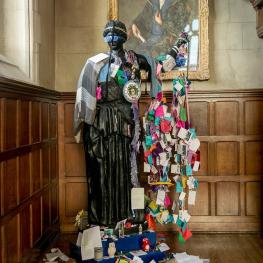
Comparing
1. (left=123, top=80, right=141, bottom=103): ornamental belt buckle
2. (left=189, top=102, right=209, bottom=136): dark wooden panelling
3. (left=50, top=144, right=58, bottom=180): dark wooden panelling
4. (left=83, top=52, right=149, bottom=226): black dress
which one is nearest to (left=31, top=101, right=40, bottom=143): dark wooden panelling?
(left=83, top=52, right=149, bottom=226): black dress

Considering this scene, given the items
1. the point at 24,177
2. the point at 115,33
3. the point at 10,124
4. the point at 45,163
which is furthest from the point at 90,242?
the point at 115,33

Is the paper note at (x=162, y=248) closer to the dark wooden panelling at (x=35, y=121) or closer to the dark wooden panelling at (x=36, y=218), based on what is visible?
the dark wooden panelling at (x=36, y=218)

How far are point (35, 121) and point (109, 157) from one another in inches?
25.0

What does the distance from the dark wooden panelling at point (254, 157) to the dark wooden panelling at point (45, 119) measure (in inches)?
76.5

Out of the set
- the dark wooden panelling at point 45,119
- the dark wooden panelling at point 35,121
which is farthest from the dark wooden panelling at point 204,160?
the dark wooden panelling at point 35,121

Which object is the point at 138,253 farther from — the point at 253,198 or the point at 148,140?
the point at 253,198

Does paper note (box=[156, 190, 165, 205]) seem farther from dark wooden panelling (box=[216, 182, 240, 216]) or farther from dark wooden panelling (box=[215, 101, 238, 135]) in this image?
dark wooden panelling (box=[215, 101, 238, 135])

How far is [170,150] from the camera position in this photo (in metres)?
3.59

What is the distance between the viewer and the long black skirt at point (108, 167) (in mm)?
3095

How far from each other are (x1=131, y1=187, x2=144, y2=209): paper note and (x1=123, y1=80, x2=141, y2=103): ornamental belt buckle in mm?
714

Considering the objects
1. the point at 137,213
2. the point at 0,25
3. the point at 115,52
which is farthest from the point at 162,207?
the point at 0,25

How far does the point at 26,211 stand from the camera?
112 inches

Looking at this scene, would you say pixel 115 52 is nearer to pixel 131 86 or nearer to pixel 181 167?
pixel 131 86

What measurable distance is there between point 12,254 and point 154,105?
5.44ft
